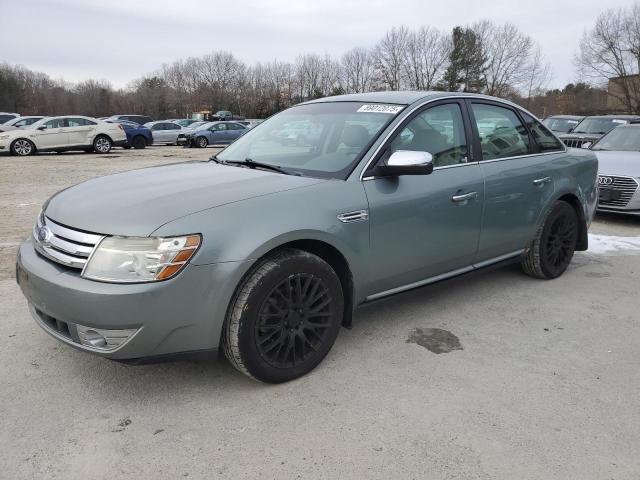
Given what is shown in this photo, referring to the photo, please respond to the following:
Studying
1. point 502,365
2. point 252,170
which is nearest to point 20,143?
point 252,170

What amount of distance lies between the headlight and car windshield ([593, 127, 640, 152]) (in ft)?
26.5

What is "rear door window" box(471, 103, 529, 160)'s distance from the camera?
13.1 feet

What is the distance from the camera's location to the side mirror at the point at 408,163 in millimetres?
3107

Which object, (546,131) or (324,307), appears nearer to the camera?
(324,307)

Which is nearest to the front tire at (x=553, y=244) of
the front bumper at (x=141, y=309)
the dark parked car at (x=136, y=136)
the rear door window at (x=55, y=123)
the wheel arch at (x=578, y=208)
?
the wheel arch at (x=578, y=208)

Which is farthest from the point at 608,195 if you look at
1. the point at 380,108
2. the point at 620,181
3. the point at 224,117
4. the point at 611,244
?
the point at 224,117

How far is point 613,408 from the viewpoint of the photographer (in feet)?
8.86

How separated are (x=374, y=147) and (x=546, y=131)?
226 centimetres

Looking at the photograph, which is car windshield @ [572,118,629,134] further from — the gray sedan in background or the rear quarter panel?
the rear quarter panel

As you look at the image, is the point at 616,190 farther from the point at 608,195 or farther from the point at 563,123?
the point at 563,123

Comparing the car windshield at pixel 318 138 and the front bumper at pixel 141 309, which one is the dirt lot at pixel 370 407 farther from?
the car windshield at pixel 318 138

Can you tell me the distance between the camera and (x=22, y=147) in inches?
739

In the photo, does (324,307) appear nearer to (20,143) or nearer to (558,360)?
(558,360)

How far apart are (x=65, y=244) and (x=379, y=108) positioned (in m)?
2.17
